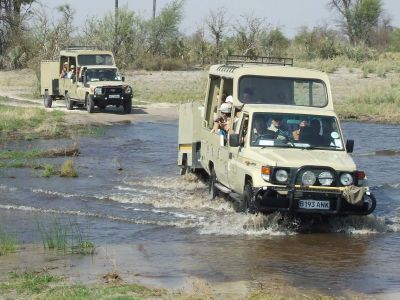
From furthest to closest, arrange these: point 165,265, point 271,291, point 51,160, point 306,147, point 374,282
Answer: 1. point 51,160
2. point 306,147
3. point 165,265
4. point 374,282
5. point 271,291

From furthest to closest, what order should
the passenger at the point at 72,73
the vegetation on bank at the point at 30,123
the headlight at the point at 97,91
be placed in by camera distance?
1. the passenger at the point at 72,73
2. the headlight at the point at 97,91
3. the vegetation on bank at the point at 30,123

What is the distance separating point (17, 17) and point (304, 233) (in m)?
49.8

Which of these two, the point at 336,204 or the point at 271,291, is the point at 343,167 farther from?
the point at 271,291

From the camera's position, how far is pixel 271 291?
883 centimetres

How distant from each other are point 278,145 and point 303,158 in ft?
2.54

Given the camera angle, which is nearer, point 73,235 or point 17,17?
point 73,235

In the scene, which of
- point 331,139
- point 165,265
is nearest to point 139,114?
point 331,139

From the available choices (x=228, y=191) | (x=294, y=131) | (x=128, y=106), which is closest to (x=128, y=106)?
(x=128, y=106)

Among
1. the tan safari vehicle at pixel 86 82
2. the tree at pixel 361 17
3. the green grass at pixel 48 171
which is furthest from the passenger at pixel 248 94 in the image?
the tree at pixel 361 17

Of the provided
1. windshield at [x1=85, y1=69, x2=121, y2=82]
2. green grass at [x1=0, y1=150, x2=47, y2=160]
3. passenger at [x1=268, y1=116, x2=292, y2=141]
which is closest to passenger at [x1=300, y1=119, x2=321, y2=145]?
passenger at [x1=268, y1=116, x2=292, y2=141]

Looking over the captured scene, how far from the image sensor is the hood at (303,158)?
12070mm

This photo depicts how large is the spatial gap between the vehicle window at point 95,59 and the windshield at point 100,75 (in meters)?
0.80

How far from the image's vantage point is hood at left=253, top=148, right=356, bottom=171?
1207 cm

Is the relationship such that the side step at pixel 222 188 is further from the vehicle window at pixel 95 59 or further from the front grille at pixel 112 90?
the vehicle window at pixel 95 59
